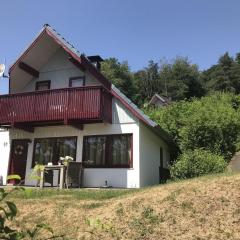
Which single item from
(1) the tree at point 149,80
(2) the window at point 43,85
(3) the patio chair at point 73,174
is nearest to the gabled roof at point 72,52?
(2) the window at point 43,85

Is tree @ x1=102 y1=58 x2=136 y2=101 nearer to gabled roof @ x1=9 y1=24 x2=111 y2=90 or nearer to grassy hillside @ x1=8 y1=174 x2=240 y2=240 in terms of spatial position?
gabled roof @ x1=9 y1=24 x2=111 y2=90

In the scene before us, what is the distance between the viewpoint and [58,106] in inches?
734

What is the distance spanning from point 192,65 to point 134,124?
72771 millimetres

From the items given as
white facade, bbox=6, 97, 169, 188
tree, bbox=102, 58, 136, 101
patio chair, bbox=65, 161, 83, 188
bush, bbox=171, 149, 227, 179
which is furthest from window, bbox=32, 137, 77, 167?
tree, bbox=102, 58, 136, 101

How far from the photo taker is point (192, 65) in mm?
88500

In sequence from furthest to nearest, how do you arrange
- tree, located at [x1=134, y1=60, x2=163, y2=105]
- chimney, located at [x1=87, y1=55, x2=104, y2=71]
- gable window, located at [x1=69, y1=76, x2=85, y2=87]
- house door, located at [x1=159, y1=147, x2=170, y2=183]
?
tree, located at [x1=134, y1=60, x2=163, y2=105]
house door, located at [x1=159, y1=147, x2=170, y2=183]
chimney, located at [x1=87, y1=55, x2=104, y2=71]
gable window, located at [x1=69, y1=76, x2=85, y2=87]

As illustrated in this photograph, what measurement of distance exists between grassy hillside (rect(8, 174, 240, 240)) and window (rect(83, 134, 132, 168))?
5.03 meters

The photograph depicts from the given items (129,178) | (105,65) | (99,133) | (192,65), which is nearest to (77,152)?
(99,133)

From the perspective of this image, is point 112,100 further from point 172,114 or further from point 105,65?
point 105,65

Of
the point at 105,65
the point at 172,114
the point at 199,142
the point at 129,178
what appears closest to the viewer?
the point at 129,178

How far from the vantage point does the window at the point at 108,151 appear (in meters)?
18.2

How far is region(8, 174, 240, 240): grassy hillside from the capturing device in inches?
365

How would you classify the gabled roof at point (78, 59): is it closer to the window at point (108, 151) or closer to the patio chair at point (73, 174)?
the window at point (108, 151)

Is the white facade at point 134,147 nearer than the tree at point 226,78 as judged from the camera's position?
Yes
